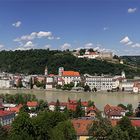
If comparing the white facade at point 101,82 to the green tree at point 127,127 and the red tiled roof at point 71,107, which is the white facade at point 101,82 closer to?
the red tiled roof at point 71,107

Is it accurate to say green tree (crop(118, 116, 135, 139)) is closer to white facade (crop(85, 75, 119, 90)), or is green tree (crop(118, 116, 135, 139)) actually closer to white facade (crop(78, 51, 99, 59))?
white facade (crop(85, 75, 119, 90))

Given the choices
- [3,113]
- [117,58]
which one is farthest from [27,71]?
[3,113]

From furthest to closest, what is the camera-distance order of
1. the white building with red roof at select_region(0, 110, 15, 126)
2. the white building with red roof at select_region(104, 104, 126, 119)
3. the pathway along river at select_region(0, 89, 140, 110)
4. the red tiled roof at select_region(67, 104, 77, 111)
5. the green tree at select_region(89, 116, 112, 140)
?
1. the pathway along river at select_region(0, 89, 140, 110)
2. the red tiled roof at select_region(67, 104, 77, 111)
3. the white building with red roof at select_region(104, 104, 126, 119)
4. the white building with red roof at select_region(0, 110, 15, 126)
5. the green tree at select_region(89, 116, 112, 140)

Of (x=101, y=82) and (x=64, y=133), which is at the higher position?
(x=101, y=82)

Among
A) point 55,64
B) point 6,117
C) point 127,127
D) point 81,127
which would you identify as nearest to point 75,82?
point 55,64

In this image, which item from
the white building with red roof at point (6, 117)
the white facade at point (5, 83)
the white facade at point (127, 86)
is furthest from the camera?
the white facade at point (5, 83)

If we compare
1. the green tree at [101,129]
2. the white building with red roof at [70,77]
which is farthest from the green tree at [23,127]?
the white building with red roof at [70,77]

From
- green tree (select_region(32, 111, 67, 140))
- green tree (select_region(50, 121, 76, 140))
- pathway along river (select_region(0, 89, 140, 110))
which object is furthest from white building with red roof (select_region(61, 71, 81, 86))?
green tree (select_region(50, 121, 76, 140))

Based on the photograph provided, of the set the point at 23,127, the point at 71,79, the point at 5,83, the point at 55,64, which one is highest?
the point at 55,64

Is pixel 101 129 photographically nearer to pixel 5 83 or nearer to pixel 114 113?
pixel 114 113
